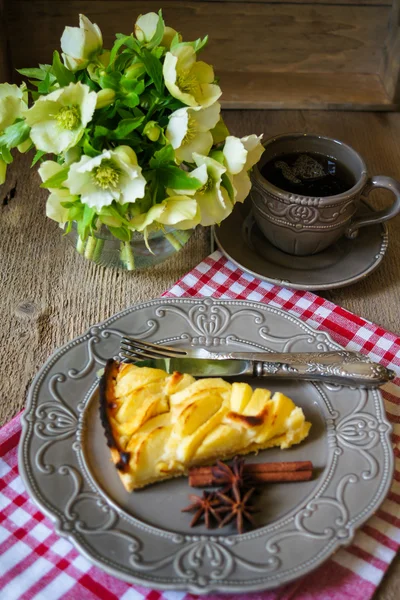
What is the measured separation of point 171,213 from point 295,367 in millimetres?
312

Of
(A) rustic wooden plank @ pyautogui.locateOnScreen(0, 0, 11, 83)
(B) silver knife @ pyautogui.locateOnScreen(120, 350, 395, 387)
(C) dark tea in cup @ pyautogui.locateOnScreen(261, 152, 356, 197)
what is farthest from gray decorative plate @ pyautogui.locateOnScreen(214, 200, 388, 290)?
(A) rustic wooden plank @ pyautogui.locateOnScreen(0, 0, 11, 83)

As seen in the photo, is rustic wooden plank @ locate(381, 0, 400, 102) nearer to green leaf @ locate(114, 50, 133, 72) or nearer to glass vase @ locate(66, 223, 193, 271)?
glass vase @ locate(66, 223, 193, 271)

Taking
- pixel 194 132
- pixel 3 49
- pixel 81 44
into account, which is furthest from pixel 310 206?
pixel 3 49

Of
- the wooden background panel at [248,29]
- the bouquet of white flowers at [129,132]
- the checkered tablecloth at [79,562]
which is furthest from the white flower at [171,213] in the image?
the wooden background panel at [248,29]

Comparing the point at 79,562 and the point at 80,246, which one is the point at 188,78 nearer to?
the point at 80,246

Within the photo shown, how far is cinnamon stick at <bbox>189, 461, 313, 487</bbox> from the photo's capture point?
92 centimetres

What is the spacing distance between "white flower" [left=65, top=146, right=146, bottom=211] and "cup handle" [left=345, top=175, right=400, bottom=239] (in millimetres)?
480

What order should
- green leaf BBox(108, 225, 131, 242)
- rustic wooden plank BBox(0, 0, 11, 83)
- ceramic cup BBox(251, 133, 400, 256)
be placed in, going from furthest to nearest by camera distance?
1. rustic wooden plank BBox(0, 0, 11, 83)
2. ceramic cup BBox(251, 133, 400, 256)
3. green leaf BBox(108, 225, 131, 242)

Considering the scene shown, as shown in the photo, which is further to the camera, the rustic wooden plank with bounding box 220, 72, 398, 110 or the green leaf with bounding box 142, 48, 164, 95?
the rustic wooden plank with bounding box 220, 72, 398, 110

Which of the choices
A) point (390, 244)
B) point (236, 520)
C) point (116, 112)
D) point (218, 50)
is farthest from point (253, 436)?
Answer: point (218, 50)

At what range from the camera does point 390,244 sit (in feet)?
4.70

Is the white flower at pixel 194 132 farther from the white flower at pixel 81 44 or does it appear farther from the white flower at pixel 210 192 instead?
the white flower at pixel 81 44

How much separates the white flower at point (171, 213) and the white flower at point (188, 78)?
5.9 inches

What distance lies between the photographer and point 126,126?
104 centimetres
